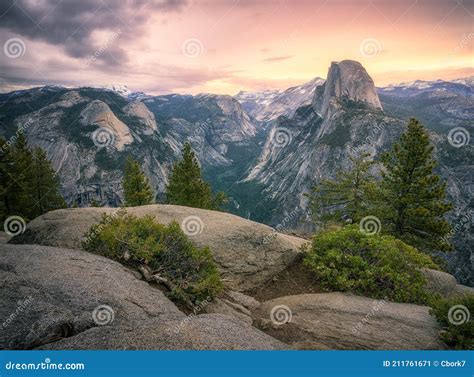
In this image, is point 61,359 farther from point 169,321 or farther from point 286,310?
point 286,310

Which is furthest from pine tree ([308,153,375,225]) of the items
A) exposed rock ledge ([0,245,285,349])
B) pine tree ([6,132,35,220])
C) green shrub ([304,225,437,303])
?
pine tree ([6,132,35,220])

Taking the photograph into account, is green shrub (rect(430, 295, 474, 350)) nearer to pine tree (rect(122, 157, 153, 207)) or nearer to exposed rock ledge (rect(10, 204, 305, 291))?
exposed rock ledge (rect(10, 204, 305, 291))

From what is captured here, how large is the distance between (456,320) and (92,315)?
33.3ft

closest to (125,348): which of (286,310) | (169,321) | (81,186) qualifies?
(169,321)

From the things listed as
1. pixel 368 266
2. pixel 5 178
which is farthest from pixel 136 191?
pixel 368 266

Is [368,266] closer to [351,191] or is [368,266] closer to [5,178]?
[351,191]

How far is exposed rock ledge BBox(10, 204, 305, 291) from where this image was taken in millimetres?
13133

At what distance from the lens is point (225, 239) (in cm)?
1441

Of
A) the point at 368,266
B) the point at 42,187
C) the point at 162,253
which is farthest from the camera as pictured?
the point at 42,187

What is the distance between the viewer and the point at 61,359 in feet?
22.0

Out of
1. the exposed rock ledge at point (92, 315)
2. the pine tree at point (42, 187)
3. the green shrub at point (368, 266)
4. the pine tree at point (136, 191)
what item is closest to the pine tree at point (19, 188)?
the pine tree at point (42, 187)

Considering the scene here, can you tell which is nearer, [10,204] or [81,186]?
[10,204]

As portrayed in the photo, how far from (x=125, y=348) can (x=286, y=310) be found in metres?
5.88

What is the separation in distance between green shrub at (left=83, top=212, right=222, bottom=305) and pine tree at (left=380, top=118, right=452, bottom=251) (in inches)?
669
